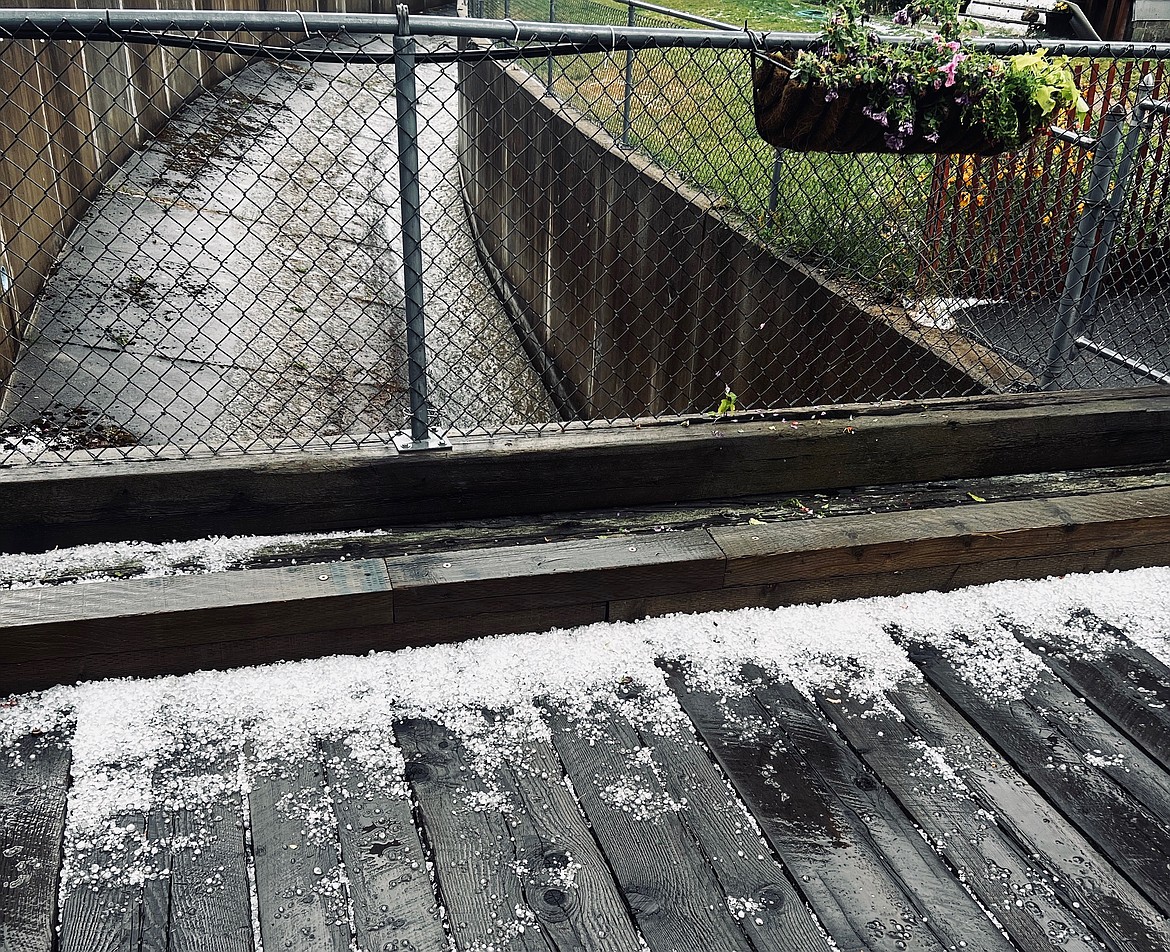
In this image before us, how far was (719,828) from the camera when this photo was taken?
2.02 meters

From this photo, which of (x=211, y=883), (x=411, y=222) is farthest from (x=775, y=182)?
(x=211, y=883)

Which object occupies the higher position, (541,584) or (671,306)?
(541,584)

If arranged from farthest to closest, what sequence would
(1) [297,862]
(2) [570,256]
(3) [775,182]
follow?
(2) [570,256], (3) [775,182], (1) [297,862]

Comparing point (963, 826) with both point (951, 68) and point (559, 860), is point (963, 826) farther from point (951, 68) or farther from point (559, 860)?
point (951, 68)

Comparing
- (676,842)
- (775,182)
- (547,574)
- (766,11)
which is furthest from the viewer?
(766,11)

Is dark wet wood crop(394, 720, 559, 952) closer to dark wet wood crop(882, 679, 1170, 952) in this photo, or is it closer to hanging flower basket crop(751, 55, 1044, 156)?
dark wet wood crop(882, 679, 1170, 952)

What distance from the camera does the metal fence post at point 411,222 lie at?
2389 mm

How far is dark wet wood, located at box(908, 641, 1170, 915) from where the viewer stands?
2.01 meters

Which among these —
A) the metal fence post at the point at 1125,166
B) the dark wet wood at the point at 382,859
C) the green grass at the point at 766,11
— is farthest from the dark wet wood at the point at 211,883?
the green grass at the point at 766,11

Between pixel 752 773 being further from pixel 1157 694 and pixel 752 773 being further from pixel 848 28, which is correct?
pixel 848 28

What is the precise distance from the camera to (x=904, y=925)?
5.97 ft

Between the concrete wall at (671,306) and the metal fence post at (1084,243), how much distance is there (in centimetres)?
26

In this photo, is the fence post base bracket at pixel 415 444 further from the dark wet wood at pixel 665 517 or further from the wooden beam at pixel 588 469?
the dark wet wood at pixel 665 517

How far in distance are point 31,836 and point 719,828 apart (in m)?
1.34
